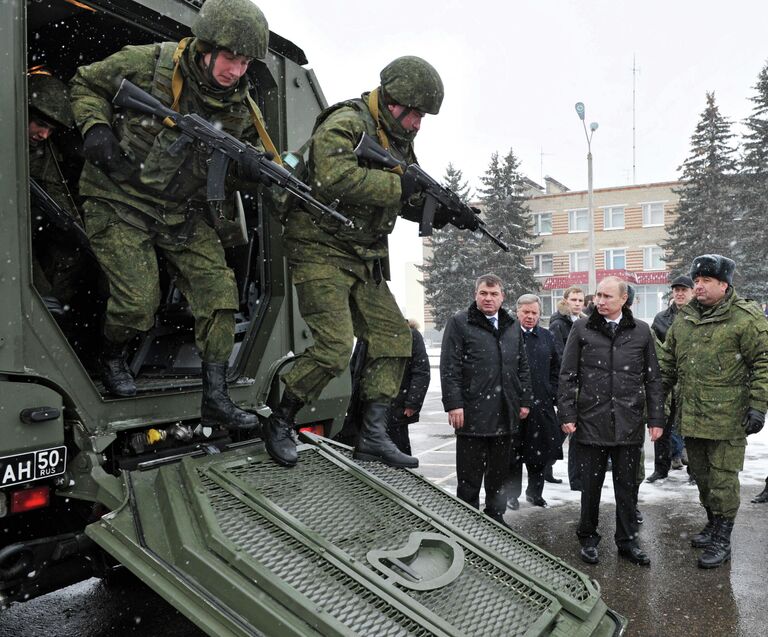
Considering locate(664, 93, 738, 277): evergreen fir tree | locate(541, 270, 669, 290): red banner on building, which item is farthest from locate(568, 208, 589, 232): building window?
locate(664, 93, 738, 277): evergreen fir tree

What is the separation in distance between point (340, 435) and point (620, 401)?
172 cm

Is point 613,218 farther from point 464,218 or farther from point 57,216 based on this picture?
point 57,216

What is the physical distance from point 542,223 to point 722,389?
36.4 m

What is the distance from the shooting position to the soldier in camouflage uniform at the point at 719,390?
4434mm

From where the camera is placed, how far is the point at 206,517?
8.66ft

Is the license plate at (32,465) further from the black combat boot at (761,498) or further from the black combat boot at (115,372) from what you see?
the black combat boot at (761,498)

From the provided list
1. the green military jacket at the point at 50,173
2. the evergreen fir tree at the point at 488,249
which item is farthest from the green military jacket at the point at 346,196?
the evergreen fir tree at the point at 488,249

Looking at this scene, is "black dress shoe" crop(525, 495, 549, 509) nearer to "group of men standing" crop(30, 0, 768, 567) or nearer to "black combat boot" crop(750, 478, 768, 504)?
"group of men standing" crop(30, 0, 768, 567)

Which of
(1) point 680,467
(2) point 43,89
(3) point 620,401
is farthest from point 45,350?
(1) point 680,467

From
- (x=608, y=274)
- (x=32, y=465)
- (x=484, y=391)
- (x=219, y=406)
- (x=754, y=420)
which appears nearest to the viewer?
(x=32, y=465)

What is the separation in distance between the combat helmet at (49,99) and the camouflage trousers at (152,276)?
0.74 m

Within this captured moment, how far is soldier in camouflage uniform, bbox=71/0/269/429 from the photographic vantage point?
10.1 ft

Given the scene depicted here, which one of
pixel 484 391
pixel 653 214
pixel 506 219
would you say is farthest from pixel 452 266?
pixel 484 391

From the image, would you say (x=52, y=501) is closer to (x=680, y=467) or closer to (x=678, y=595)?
(x=678, y=595)
